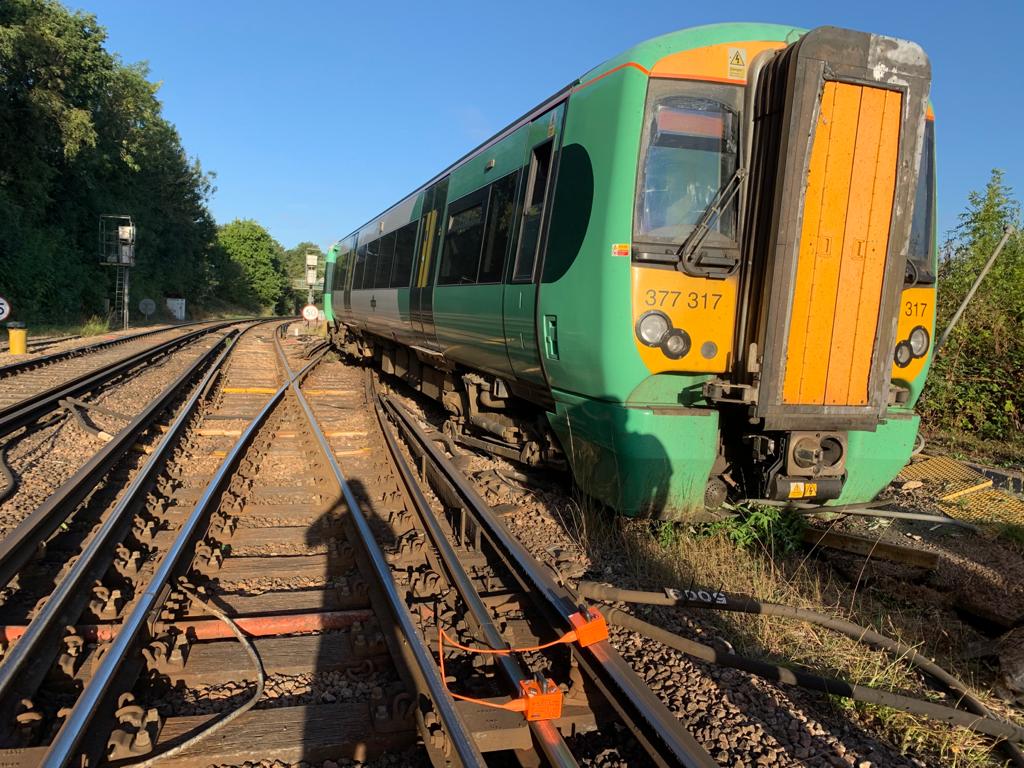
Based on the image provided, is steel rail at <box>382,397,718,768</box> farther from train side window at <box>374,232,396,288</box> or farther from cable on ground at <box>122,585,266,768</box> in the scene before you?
train side window at <box>374,232,396,288</box>

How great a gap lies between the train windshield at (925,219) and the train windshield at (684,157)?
1.37m

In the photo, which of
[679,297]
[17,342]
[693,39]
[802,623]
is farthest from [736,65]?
[17,342]

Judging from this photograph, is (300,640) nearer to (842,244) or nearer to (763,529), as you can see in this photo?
(763,529)

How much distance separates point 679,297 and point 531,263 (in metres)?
1.32

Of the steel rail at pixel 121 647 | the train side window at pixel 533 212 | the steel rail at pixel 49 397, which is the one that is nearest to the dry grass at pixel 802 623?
the train side window at pixel 533 212

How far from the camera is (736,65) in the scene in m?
4.33

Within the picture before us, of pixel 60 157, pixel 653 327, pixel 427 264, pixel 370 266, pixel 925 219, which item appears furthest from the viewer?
pixel 60 157

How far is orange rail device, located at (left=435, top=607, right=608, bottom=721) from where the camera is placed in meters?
2.61

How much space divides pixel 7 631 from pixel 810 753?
3416 mm

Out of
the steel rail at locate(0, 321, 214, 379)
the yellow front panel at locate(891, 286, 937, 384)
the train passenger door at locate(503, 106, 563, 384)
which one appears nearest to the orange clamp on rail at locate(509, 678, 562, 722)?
the train passenger door at locate(503, 106, 563, 384)

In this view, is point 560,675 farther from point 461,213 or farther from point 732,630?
point 461,213

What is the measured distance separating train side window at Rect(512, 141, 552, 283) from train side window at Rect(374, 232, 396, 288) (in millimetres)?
5335

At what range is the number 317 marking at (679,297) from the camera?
420cm

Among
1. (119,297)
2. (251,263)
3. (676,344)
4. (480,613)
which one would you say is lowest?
(480,613)
